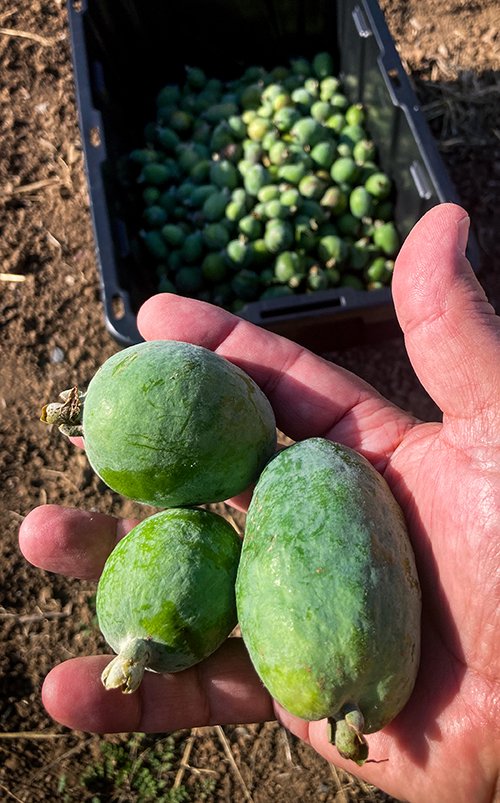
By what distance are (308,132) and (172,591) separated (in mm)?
2922

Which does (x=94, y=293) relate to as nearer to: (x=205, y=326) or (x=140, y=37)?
(x=205, y=326)

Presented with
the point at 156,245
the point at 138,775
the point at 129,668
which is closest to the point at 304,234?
the point at 156,245

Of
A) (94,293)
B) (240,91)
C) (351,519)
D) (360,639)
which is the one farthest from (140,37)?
(360,639)

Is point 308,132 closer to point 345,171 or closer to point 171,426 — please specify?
point 345,171

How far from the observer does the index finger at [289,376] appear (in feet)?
7.50

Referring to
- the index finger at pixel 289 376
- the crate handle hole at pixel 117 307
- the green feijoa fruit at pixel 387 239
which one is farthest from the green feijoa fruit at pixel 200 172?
the index finger at pixel 289 376

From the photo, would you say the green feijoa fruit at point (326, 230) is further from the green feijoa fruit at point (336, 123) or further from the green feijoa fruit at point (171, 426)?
the green feijoa fruit at point (171, 426)

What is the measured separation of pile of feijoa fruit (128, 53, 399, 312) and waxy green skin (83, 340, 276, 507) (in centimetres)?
163

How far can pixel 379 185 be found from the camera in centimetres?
338

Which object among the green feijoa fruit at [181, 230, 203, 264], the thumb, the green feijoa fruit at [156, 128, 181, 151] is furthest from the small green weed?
the green feijoa fruit at [156, 128, 181, 151]

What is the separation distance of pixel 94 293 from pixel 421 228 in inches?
93.4

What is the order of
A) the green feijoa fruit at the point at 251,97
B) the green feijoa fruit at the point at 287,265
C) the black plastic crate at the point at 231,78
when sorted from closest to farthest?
the black plastic crate at the point at 231,78
the green feijoa fruit at the point at 287,265
the green feijoa fruit at the point at 251,97

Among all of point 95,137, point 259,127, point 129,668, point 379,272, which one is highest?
point 95,137

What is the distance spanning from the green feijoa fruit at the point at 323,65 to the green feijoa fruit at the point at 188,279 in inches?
69.6
